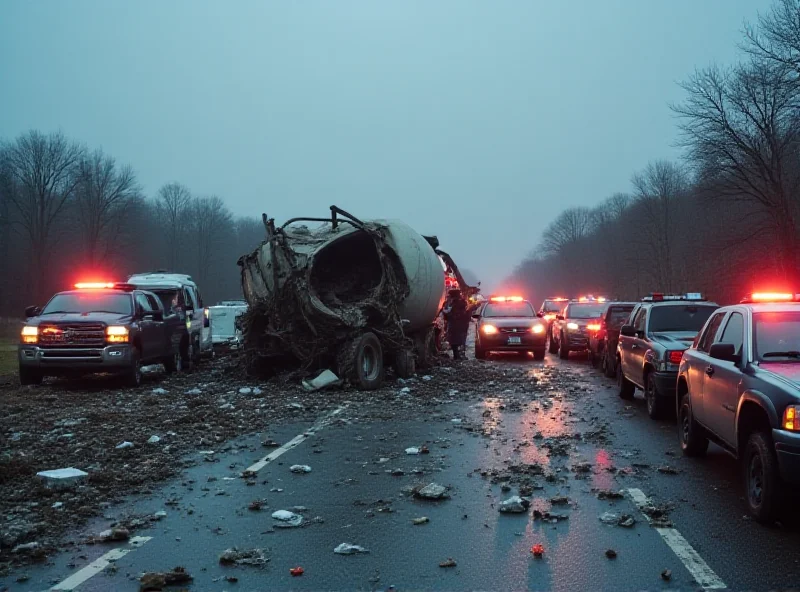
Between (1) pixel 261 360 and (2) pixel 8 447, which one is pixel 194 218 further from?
(2) pixel 8 447

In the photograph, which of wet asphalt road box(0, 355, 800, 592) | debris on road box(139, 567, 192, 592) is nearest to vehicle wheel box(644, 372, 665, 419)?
wet asphalt road box(0, 355, 800, 592)

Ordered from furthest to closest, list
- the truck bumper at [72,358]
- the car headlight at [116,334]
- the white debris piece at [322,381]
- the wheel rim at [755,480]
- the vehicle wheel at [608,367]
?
the vehicle wheel at [608,367]
the car headlight at [116,334]
the truck bumper at [72,358]
the white debris piece at [322,381]
the wheel rim at [755,480]

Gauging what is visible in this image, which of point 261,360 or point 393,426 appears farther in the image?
point 261,360

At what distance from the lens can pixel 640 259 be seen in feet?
264

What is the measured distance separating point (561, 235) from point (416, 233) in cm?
11823

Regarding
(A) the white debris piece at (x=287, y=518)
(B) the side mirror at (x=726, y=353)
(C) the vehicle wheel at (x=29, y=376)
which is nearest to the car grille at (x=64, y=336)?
(C) the vehicle wheel at (x=29, y=376)

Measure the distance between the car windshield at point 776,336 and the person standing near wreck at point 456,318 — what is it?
15651 mm

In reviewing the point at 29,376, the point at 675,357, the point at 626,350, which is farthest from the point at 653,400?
the point at 29,376

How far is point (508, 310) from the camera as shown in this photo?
2550 centimetres

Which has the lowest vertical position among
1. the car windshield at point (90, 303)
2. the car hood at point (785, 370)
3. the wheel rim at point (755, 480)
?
the wheel rim at point (755, 480)

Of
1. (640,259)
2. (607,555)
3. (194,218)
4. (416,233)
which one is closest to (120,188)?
(194,218)

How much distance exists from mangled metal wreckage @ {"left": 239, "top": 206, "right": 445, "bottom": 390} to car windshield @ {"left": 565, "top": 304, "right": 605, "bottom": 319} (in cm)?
838

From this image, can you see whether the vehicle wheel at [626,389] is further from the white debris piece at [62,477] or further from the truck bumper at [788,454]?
the white debris piece at [62,477]

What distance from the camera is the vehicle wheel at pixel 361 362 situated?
49.5 feet
